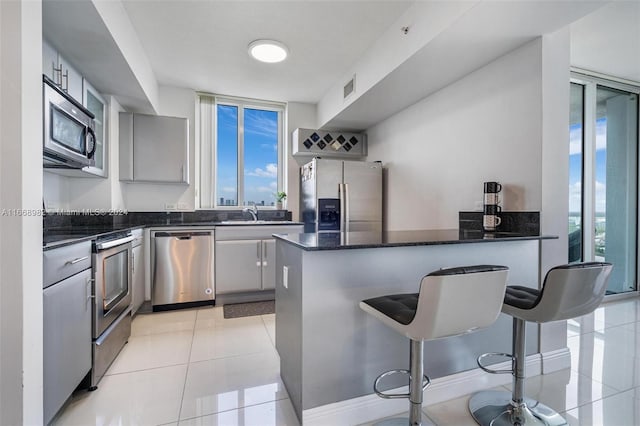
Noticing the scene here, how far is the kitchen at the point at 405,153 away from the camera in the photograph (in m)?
1.19

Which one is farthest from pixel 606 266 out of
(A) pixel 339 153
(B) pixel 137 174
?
(B) pixel 137 174

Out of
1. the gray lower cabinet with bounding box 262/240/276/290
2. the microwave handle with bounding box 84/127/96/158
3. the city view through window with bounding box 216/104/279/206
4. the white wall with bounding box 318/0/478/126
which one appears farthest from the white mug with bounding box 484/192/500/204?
the city view through window with bounding box 216/104/279/206

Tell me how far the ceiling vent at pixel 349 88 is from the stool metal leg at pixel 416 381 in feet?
8.90

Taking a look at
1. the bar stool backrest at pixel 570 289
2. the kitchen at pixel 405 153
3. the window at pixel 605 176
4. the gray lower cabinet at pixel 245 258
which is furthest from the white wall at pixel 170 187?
the window at pixel 605 176

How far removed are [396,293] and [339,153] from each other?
3.05 metres

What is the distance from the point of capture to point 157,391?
1.82m

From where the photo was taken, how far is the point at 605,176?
3.54 m

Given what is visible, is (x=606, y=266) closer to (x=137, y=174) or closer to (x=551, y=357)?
(x=551, y=357)

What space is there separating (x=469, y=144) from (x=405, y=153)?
1009 millimetres

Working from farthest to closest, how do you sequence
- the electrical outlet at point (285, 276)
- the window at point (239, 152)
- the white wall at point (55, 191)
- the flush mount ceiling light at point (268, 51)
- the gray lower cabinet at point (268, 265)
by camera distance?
the window at point (239, 152)
the gray lower cabinet at point (268, 265)
the flush mount ceiling light at point (268, 51)
the white wall at point (55, 191)
the electrical outlet at point (285, 276)

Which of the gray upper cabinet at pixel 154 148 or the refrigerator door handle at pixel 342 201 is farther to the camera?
the refrigerator door handle at pixel 342 201

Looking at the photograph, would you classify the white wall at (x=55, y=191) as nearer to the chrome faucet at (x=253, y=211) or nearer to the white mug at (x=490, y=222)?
the chrome faucet at (x=253, y=211)

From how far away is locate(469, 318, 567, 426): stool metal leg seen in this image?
1.54m

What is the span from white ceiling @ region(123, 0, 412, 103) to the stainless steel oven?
5.91 feet
